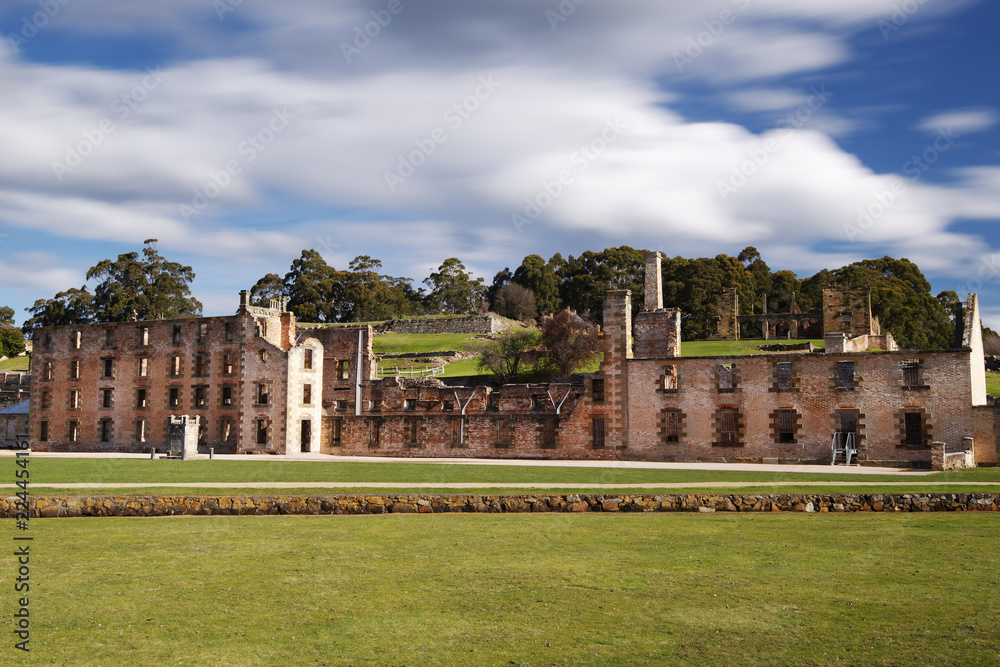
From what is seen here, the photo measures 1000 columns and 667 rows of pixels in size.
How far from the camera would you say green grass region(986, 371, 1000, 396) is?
47906mm

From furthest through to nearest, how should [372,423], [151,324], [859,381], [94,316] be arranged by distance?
1. [94,316]
2. [151,324]
3. [372,423]
4. [859,381]

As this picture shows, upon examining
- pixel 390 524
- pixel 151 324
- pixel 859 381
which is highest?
pixel 151 324

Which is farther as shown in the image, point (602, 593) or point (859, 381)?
point (859, 381)

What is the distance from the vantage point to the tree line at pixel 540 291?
274 feet

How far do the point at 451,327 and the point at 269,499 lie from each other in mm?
79541

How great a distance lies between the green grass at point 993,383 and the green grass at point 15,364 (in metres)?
86.2

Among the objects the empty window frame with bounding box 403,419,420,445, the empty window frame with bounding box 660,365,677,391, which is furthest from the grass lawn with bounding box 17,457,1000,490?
the empty window frame with bounding box 403,419,420,445

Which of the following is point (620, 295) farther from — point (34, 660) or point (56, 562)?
point (34, 660)

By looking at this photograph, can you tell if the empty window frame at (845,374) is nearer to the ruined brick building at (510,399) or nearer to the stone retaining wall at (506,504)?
the ruined brick building at (510,399)

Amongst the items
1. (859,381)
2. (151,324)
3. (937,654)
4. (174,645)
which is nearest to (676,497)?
(937,654)

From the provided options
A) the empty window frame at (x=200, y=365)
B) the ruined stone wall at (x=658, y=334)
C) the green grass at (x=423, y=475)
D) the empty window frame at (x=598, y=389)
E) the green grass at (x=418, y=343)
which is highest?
the green grass at (x=418, y=343)

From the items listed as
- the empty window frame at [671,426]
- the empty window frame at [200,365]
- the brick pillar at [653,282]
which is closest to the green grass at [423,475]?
the empty window frame at [671,426]

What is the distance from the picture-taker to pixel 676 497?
20.2m

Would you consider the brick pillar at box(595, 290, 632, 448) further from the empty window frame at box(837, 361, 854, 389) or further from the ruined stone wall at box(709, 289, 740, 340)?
the ruined stone wall at box(709, 289, 740, 340)
